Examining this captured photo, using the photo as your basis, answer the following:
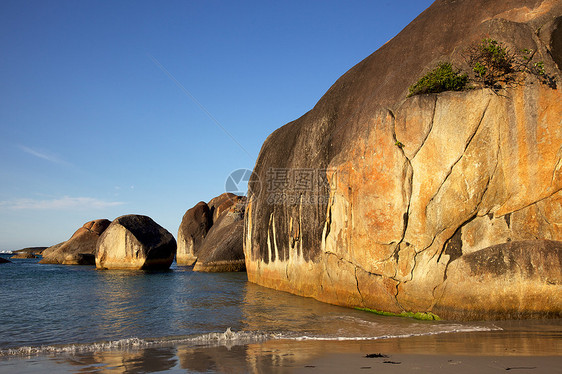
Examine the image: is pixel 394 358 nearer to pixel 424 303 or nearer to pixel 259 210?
pixel 424 303

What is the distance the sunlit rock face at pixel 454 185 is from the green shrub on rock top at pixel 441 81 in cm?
31

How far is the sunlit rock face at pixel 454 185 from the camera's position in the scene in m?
8.88

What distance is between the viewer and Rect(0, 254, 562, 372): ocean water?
314 inches

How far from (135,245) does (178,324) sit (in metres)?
23.0

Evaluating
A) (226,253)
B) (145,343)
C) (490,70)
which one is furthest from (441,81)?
(226,253)

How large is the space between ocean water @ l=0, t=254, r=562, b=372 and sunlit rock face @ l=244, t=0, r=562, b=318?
773mm

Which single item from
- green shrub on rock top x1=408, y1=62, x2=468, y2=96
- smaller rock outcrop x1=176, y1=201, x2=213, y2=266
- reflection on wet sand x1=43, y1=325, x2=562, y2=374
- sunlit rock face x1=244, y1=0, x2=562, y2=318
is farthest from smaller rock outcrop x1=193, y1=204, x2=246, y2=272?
reflection on wet sand x1=43, y1=325, x2=562, y2=374

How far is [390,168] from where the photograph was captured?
32.7 ft

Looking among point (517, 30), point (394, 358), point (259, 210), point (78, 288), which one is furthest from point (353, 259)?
point (78, 288)

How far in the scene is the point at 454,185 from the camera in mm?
9367

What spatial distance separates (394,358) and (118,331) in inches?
248

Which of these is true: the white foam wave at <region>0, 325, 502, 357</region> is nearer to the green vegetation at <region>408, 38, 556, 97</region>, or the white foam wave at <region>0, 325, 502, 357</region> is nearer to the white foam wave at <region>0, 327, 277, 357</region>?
the white foam wave at <region>0, 327, 277, 357</region>

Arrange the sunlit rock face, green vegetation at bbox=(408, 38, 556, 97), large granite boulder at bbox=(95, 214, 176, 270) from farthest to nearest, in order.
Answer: large granite boulder at bbox=(95, 214, 176, 270) < green vegetation at bbox=(408, 38, 556, 97) < the sunlit rock face

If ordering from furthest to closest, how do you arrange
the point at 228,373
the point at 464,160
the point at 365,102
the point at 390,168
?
1. the point at 365,102
2. the point at 390,168
3. the point at 464,160
4. the point at 228,373
